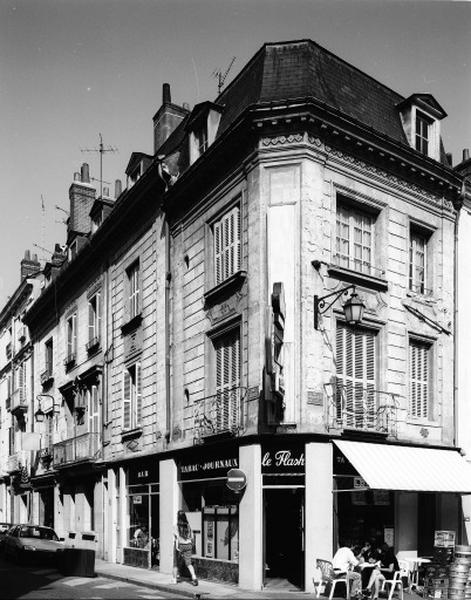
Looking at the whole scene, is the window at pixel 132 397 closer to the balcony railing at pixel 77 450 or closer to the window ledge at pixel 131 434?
the window ledge at pixel 131 434

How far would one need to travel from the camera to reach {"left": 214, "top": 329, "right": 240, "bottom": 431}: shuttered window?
16422 mm

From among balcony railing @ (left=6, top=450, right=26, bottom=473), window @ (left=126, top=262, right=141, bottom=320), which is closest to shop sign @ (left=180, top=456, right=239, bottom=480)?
window @ (left=126, top=262, right=141, bottom=320)

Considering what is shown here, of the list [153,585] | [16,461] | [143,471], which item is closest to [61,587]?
[153,585]

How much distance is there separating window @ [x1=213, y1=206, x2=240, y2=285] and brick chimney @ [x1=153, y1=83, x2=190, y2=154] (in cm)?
679

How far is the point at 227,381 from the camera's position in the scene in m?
17.2

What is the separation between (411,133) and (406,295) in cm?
410

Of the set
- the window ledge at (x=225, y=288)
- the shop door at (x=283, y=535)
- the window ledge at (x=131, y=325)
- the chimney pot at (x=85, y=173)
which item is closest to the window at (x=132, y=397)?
the window ledge at (x=131, y=325)

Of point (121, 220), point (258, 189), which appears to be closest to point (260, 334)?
point (258, 189)

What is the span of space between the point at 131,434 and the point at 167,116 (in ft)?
32.5

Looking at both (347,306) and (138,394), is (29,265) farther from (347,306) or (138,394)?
(347,306)

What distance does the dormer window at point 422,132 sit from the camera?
18.9 meters

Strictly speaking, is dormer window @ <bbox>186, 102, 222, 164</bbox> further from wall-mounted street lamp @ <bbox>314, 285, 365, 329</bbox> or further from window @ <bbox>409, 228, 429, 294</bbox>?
window @ <bbox>409, 228, 429, 294</bbox>

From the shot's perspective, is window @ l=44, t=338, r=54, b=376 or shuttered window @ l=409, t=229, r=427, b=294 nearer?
shuttered window @ l=409, t=229, r=427, b=294

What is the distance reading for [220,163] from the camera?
17781 mm
